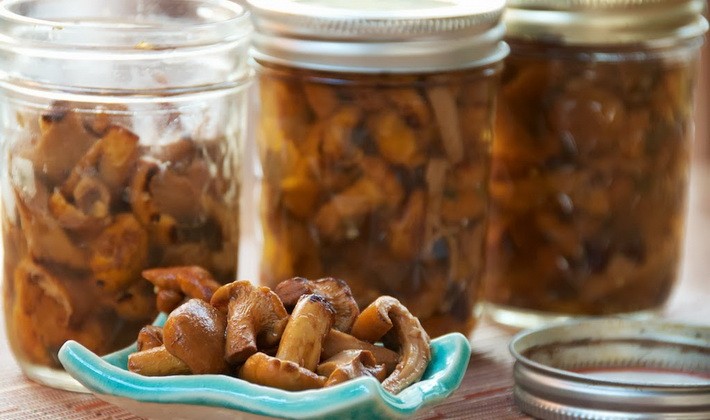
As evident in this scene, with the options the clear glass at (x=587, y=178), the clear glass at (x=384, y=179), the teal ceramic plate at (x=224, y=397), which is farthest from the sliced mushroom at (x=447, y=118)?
the teal ceramic plate at (x=224, y=397)

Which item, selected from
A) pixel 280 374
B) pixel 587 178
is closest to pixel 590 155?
pixel 587 178

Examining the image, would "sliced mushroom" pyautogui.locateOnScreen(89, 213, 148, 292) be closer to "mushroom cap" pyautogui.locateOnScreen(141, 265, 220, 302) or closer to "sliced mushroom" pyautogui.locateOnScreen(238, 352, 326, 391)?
"mushroom cap" pyautogui.locateOnScreen(141, 265, 220, 302)

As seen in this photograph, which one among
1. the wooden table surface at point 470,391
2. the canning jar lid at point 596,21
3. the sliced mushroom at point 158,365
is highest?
the canning jar lid at point 596,21

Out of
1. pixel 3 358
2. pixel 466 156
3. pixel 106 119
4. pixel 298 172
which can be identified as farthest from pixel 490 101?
pixel 3 358

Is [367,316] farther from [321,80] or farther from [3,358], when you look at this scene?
[3,358]

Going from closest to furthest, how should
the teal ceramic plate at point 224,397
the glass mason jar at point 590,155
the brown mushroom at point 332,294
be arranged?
1. the teal ceramic plate at point 224,397
2. the brown mushroom at point 332,294
3. the glass mason jar at point 590,155

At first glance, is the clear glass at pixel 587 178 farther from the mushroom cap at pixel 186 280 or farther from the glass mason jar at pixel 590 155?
the mushroom cap at pixel 186 280

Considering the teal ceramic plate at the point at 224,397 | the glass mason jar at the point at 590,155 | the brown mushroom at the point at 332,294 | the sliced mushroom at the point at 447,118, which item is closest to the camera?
the teal ceramic plate at the point at 224,397
